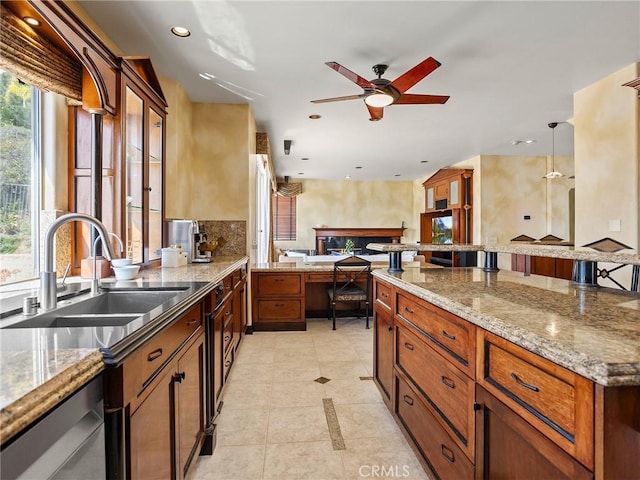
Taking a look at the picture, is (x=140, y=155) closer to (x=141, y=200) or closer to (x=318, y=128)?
(x=141, y=200)

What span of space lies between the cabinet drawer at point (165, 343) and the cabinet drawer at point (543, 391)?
1036mm

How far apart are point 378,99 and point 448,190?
4.88 m

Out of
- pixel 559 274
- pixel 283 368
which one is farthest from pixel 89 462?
pixel 559 274

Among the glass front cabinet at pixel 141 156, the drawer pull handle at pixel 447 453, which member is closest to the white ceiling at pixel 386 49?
the glass front cabinet at pixel 141 156

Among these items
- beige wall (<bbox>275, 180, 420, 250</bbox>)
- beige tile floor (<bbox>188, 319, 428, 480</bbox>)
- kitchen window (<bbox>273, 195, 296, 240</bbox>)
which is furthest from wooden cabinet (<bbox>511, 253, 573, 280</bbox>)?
kitchen window (<bbox>273, 195, 296, 240</bbox>)

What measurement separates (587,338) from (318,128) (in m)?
4.53

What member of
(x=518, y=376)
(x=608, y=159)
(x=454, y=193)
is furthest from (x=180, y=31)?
(x=454, y=193)

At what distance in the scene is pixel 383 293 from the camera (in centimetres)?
221

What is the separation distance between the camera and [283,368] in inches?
118

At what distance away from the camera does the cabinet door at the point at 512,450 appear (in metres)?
0.80

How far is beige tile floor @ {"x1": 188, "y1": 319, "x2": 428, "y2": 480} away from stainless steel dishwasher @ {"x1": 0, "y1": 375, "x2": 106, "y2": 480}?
3.60 feet

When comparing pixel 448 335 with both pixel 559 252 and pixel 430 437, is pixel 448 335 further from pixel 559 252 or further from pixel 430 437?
pixel 559 252

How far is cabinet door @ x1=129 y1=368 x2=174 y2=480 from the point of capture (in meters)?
0.95

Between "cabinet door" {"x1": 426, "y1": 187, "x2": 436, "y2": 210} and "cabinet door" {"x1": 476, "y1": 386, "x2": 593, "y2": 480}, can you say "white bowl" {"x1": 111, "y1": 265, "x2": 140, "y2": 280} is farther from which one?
"cabinet door" {"x1": 426, "y1": 187, "x2": 436, "y2": 210}
